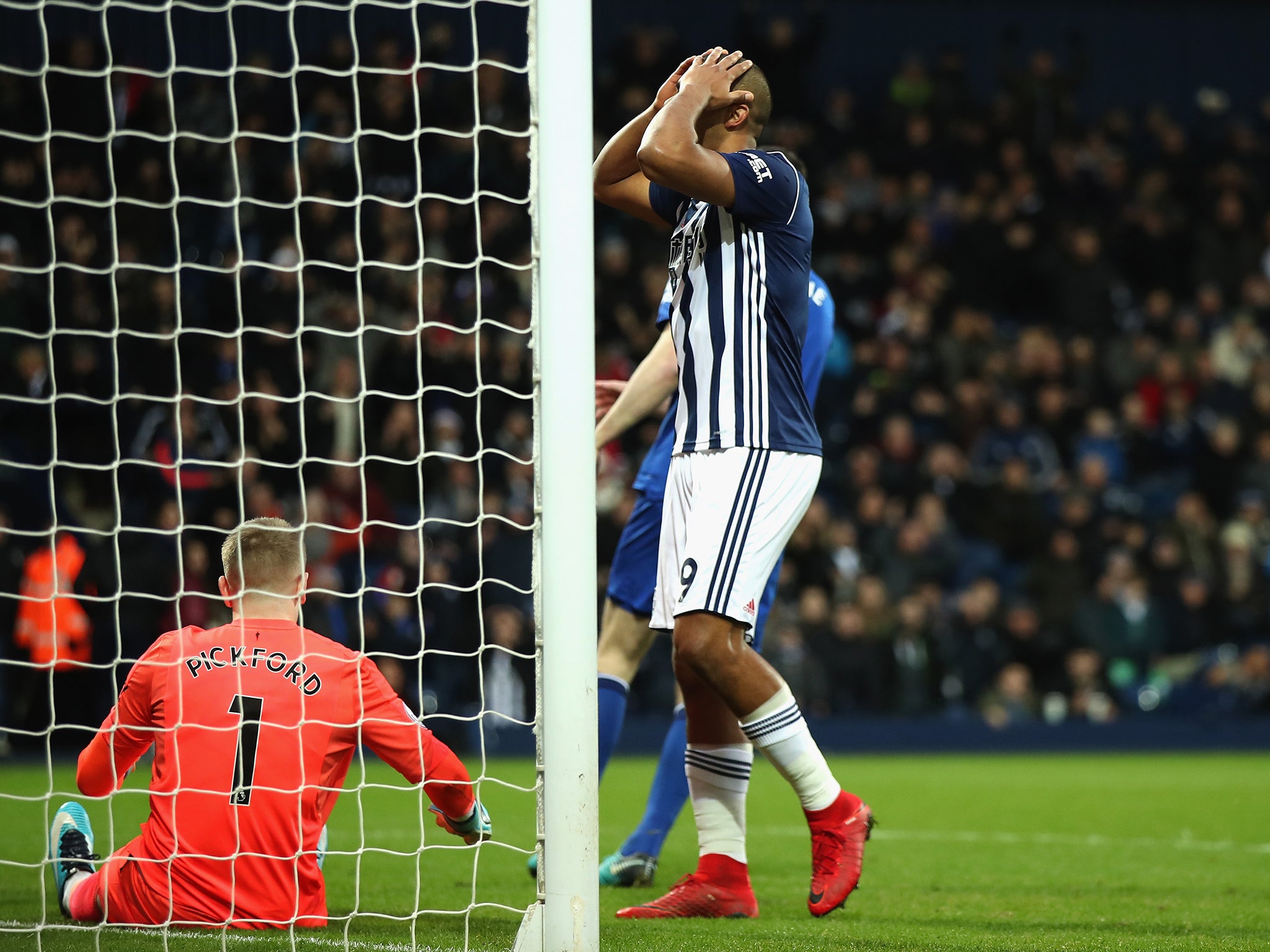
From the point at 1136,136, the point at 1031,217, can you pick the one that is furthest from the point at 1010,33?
the point at 1031,217

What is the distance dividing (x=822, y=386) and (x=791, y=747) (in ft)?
33.2

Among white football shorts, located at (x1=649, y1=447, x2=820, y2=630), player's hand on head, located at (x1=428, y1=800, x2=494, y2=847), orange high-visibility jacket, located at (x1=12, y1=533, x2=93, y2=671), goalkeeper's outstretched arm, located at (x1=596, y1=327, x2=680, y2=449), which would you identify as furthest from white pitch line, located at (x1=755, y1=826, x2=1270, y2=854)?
orange high-visibility jacket, located at (x1=12, y1=533, x2=93, y2=671)

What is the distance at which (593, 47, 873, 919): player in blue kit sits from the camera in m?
3.60

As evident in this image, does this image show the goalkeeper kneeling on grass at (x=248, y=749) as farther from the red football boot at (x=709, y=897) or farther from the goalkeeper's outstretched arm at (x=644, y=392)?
the goalkeeper's outstretched arm at (x=644, y=392)

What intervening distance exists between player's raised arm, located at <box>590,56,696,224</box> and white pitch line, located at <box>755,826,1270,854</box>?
3275mm

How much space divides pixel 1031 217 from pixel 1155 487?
10.7 feet

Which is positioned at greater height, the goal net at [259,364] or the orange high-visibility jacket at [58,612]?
the goal net at [259,364]

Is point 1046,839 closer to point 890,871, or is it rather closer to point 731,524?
point 890,871

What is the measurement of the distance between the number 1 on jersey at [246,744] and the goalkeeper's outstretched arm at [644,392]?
1485 millimetres

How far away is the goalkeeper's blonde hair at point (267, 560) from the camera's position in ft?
11.8

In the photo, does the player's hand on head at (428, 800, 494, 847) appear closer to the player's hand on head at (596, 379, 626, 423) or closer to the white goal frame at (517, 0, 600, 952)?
the white goal frame at (517, 0, 600, 952)

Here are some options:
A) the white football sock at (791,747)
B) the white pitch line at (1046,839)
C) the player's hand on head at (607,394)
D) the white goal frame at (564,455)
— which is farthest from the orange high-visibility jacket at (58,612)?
the white goal frame at (564,455)

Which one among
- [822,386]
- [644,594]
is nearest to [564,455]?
[644,594]

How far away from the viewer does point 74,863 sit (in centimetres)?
380
